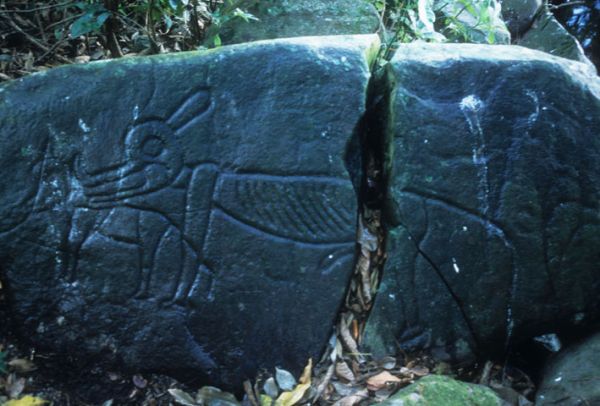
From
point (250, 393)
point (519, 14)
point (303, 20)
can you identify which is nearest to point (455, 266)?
point (250, 393)

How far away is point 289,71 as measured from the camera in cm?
230

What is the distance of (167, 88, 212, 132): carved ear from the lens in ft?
7.50

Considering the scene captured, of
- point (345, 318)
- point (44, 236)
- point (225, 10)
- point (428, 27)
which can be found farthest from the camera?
point (225, 10)

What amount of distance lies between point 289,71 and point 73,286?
4.12ft

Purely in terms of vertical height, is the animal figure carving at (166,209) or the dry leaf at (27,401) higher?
the animal figure carving at (166,209)

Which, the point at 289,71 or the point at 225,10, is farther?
the point at 225,10

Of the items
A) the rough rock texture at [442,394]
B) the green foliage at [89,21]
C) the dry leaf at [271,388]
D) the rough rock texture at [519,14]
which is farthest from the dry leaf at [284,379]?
the rough rock texture at [519,14]

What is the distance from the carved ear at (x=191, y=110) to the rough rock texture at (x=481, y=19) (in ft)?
5.00

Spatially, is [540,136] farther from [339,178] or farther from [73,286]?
[73,286]

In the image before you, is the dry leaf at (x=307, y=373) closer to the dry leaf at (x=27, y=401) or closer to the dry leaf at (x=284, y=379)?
the dry leaf at (x=284, y=379)

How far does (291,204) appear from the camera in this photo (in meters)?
2.30

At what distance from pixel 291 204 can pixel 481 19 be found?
1532 millimetres

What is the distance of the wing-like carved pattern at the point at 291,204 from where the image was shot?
229cm

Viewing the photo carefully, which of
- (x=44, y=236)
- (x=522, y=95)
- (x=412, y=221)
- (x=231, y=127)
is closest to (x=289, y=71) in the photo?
(x=231, y=127)
